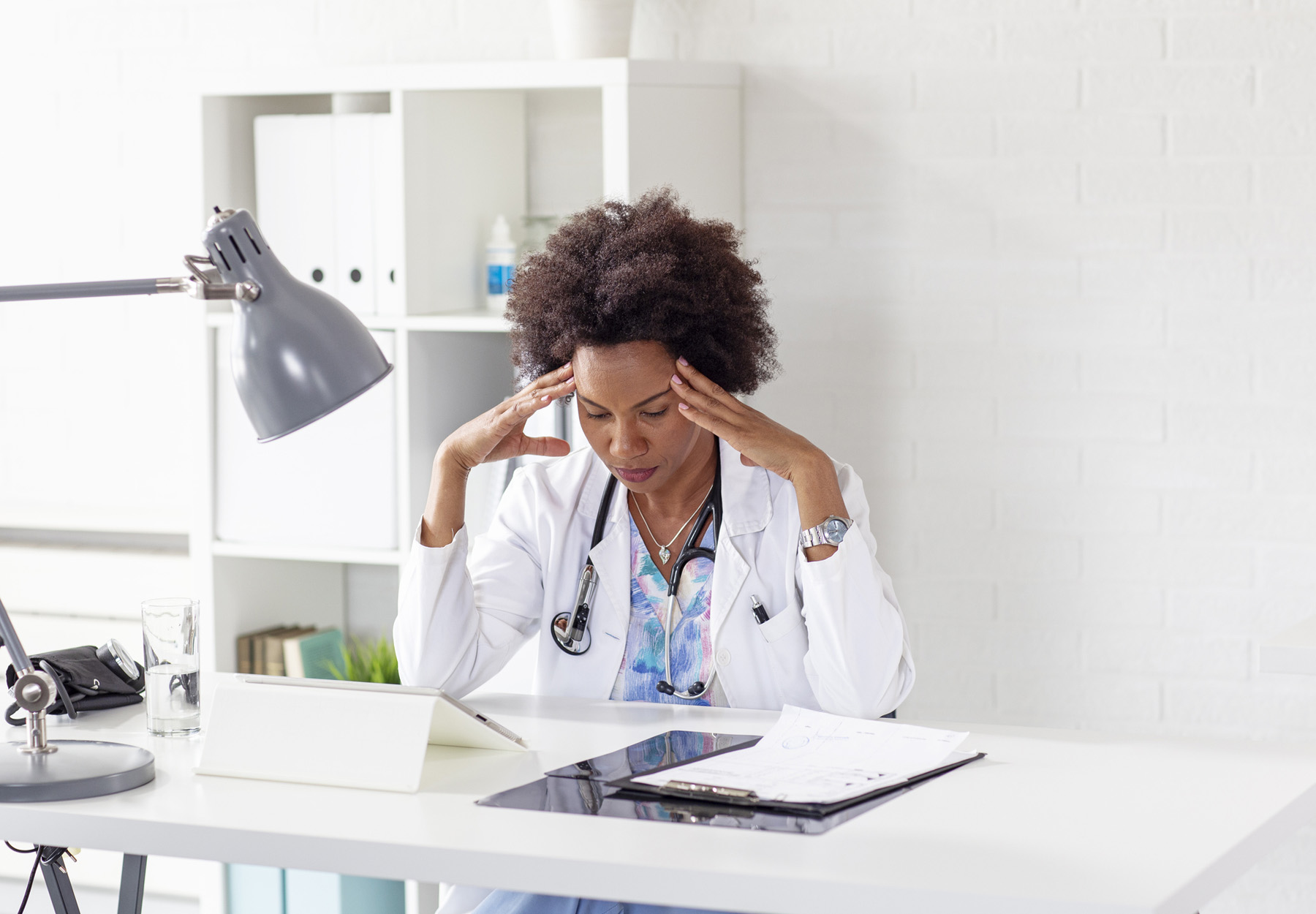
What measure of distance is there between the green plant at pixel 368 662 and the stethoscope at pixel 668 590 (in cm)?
78

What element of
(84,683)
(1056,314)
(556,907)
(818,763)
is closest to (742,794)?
(818,763)

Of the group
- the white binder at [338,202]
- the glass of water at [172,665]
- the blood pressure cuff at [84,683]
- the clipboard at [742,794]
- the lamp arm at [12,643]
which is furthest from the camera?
the white binder at [338,202]

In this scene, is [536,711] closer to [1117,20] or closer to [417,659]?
[417,659]

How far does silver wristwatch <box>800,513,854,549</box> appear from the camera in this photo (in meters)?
1.88

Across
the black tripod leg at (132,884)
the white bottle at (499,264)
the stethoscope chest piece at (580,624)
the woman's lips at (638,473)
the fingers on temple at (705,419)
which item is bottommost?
the black tripod leg at (132,884)

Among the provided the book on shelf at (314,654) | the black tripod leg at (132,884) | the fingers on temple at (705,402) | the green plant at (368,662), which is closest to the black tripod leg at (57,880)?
the black tripod leg at (132,884)

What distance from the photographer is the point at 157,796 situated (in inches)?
57.4

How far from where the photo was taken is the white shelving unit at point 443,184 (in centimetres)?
259

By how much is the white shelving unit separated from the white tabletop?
1.22 m

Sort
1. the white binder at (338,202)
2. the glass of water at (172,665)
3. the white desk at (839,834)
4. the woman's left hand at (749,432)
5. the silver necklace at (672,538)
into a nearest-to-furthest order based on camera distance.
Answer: the white desk at (839,834)
the glass of water at (172,665)
the woman's left hand at (749,432)
the silver necklace at (672,538)
the white binder at (338,202)

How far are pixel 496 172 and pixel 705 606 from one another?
3.94 ft

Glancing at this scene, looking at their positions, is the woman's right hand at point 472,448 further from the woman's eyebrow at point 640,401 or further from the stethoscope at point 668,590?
the stethoscope at point 668,590

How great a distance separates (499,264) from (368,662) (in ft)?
2.74

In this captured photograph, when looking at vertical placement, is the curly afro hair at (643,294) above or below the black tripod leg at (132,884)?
above
